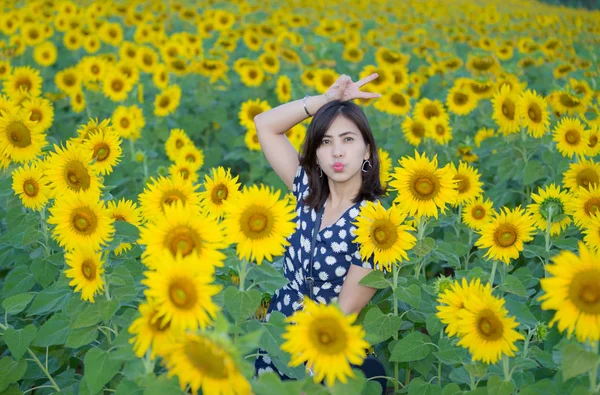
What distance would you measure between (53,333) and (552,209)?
2.03 m

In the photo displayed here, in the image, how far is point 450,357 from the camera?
225cm

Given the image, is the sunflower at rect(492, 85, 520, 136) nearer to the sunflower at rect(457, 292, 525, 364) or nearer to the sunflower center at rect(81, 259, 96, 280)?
the sunflower at rect(457, 292, 525, 364)

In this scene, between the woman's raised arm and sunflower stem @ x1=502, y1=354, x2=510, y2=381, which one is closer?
sunflower stem @ x1=502, y1=354, x2=510, y2=381

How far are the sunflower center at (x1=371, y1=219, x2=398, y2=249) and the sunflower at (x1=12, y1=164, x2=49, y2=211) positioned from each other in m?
1.33

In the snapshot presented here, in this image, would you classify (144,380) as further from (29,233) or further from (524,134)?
(524,134)

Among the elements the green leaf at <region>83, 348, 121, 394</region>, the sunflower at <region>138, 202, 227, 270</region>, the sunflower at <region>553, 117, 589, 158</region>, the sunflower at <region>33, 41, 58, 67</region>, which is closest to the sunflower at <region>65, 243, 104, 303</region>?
the green leaf at <region>83, 348, 121, 394</region>

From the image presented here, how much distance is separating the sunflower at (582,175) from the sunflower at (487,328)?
4.50 feet

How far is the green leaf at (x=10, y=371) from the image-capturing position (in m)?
2.45

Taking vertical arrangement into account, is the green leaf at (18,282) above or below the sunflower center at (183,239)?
below

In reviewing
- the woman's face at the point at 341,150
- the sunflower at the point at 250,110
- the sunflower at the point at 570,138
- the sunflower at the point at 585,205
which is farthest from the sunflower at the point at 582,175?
the sunflower at the point at 250,110

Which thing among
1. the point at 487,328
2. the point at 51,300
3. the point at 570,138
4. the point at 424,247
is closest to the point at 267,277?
the point at 487,328

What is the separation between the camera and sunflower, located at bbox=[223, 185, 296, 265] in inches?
78.6

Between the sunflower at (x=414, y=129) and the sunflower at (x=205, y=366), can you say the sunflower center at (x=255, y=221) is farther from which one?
the sunflower at (x=414, y=129)

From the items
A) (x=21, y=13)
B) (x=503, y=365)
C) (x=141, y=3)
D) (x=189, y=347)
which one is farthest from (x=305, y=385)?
(x=141, y=3)
